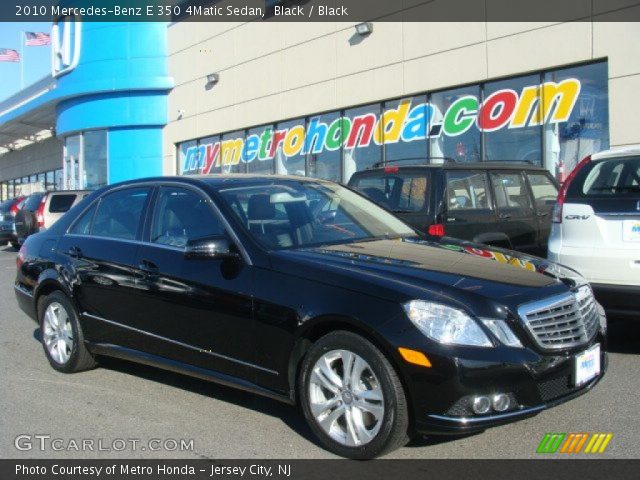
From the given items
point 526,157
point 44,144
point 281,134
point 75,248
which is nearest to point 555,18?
point 526,157

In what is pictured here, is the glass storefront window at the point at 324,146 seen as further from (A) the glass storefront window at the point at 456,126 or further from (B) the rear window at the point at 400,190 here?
(B) the rear window at the point at 400,190

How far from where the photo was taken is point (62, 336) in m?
6.04

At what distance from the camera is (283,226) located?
4.88 meters

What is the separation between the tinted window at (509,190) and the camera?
8.44m

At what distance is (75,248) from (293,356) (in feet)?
8.69

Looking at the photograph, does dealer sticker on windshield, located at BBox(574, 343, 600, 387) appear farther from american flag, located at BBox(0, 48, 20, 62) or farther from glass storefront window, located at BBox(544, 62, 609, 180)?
american flag, located at BBox(0, 48, 20, 62)

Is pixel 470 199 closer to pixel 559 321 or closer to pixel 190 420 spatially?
pixel 559 321

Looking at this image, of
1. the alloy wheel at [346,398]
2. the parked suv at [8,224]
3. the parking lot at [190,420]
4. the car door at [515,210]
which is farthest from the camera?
the parked suv at [8,224]

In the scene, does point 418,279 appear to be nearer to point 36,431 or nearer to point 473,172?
point 36,431

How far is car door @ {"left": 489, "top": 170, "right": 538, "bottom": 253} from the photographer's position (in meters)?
8.37

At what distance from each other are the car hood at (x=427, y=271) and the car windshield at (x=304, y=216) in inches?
8.8

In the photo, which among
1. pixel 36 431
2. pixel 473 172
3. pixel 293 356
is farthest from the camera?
pixel 473 172

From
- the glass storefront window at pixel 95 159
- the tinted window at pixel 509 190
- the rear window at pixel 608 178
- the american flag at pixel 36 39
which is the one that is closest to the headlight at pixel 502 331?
the rear window at pixel 608 178

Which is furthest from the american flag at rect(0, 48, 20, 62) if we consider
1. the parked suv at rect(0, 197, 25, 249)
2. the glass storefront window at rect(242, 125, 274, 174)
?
the glass storefront window at rect(242, 125, 274, 174)
